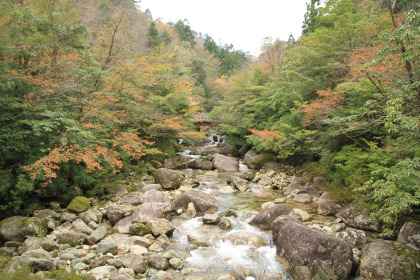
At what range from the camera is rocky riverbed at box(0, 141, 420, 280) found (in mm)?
5250

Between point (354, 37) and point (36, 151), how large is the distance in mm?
13927

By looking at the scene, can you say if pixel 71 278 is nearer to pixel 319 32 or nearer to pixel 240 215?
pixel 240 215

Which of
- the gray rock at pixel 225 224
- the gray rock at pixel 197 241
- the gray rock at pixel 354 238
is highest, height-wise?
the gray rock at pixel 354 238

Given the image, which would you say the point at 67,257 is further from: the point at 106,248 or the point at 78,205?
the point at 78,205

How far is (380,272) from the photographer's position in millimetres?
5090

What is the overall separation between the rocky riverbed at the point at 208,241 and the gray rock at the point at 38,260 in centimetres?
2

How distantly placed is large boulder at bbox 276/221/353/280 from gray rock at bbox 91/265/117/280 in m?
4.07

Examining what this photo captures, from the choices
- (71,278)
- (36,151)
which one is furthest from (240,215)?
(36,151)

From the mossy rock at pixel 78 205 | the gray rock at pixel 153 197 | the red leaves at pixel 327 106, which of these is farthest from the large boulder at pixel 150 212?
the red leaves at pixel 327 106

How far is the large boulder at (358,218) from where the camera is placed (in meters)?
7.14

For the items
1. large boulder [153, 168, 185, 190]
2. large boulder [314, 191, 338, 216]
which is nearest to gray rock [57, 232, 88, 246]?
large boulder [153, 168, 185, 190]

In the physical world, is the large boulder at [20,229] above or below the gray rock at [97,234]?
above

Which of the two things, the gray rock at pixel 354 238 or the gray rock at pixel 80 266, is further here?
the gray rock at pixel 354 238

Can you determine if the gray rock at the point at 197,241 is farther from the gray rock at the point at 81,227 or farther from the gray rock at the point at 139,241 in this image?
the gray rock at the point at 81,227
